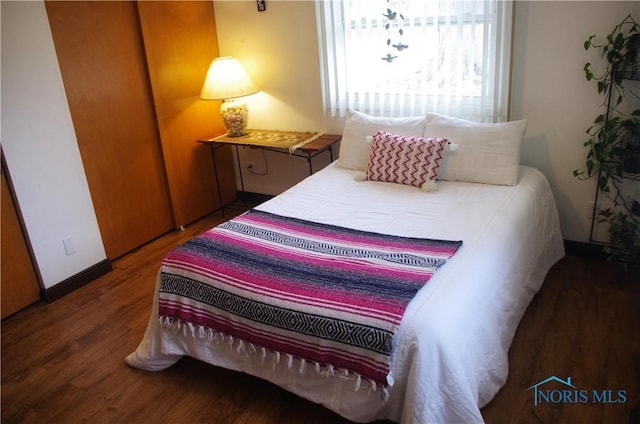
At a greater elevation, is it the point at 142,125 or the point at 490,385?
the point at 142,125

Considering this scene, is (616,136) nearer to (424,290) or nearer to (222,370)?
(424,290)

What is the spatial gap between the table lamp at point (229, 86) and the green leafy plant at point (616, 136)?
225 centimetres

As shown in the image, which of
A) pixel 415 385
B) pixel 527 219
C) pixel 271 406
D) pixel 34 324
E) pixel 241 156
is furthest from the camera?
pixel 241 156

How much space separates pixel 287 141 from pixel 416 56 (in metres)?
1.08

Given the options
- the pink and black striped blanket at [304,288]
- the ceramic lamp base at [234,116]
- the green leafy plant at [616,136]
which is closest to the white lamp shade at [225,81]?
the ceramic lamp base at [234,116]

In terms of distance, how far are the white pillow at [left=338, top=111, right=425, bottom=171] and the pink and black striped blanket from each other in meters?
0.88

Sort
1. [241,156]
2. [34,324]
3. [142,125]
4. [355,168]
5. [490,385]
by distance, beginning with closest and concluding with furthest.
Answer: [490,385] → [34,324] → [355,168] → [142,125] → [241,156]

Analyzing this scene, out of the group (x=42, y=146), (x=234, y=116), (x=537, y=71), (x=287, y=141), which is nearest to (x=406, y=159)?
(x=537, y=71)

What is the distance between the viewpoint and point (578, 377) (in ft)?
7.02

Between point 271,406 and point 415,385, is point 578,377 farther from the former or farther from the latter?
point 271,406

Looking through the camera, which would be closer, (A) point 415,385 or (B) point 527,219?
(A) point 415,385

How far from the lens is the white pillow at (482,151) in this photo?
2775 millimetres

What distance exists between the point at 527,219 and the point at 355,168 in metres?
1.14

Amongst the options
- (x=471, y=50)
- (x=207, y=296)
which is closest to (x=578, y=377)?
(x=207, y=296)
